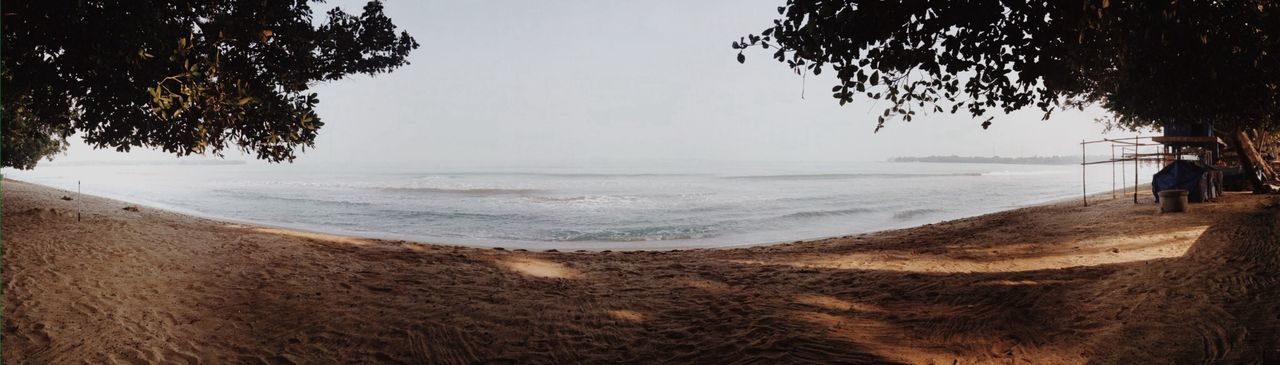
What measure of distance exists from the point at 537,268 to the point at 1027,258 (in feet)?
24.9

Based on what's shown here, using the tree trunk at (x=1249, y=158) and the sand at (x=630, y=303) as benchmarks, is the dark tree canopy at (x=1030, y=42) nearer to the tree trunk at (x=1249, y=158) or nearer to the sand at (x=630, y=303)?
the sand at (x=630, y=303)

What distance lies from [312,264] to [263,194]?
26.8 m

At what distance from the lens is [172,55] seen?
7.14 m

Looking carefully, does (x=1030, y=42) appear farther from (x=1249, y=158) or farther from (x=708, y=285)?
(x=1249, y=158)

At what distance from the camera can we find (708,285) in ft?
26.0

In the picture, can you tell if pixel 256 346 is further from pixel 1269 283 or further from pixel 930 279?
pixel 1269 283

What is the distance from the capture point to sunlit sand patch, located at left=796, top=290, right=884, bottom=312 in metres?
6.55

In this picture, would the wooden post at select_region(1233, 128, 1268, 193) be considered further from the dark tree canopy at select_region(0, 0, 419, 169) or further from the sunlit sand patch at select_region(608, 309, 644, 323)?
the dark tree canopy at select_region(0, 0, 419, 169)

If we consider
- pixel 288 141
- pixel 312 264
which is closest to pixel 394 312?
pixel 312 264

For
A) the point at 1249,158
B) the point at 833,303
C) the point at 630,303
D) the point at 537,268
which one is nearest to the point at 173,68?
the point at 537,268

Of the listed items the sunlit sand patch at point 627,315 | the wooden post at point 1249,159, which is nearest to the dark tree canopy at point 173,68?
the sunlit sand patch at point 627,315

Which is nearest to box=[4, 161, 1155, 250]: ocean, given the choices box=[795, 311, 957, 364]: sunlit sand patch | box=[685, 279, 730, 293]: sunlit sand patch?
box=[685, 279, 730, 293]: sunlit sand patch

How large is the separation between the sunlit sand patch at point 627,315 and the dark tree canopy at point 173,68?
5636mm

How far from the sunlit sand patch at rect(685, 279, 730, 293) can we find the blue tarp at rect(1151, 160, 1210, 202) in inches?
608
